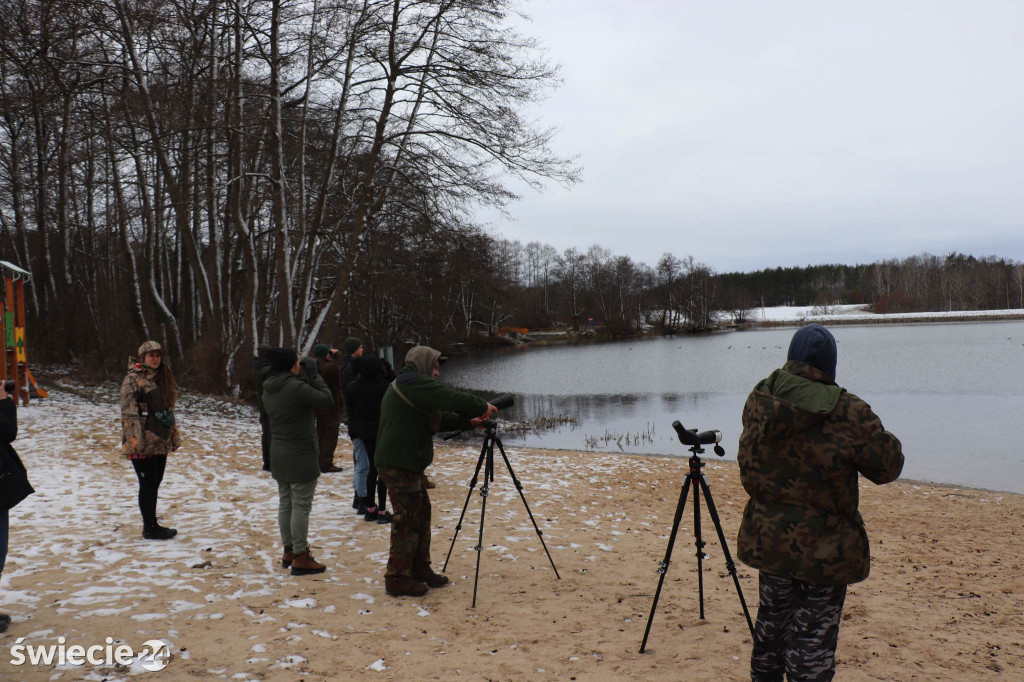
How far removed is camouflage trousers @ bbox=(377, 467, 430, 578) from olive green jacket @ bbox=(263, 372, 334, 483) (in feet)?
2.36

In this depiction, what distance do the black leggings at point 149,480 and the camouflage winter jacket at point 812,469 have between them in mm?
4901

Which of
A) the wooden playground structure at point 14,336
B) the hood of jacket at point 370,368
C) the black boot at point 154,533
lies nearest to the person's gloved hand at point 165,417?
the black boot at point 154,533

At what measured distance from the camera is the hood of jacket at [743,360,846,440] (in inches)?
108

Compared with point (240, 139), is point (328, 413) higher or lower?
lower

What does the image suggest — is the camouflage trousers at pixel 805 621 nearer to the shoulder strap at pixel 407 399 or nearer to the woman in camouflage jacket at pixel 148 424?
the shoulder strap at pixel 407 399

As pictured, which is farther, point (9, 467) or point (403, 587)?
point (403, 587)

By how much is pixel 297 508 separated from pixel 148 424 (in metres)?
1.60

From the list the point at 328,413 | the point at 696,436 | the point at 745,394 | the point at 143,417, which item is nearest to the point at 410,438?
the point at 696,436

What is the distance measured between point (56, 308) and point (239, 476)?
1586 cm

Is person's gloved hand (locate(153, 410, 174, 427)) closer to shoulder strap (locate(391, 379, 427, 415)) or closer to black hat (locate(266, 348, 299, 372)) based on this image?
black hat (locate(266, 348, 299, 372))

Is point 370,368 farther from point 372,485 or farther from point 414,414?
point 414,414

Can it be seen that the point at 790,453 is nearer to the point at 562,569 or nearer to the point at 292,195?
the point at 562,569

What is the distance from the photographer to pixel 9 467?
12.3 feet

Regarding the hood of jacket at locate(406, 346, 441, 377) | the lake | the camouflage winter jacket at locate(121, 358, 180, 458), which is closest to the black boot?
the camouflage winter jacket at locate(121, 358, 180, 458)
